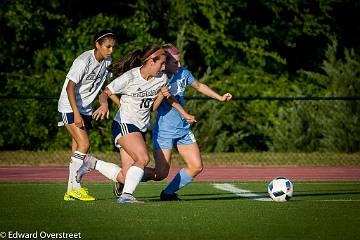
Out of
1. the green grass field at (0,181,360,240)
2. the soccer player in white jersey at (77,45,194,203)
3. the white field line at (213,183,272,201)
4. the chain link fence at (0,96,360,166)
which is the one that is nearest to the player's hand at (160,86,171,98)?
the soccer player in white jersey at (77,45,194,203)

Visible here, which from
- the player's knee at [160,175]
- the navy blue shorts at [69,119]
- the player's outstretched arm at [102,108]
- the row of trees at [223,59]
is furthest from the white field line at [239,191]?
the row of trees at [223,59]

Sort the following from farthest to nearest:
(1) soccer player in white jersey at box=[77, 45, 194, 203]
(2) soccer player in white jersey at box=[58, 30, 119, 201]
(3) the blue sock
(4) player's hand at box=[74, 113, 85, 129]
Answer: (3) the blue sock → (2) soccer player in white jersey at box=[58, 30, 119, 201] → (4) player's hand at box=[74, 113, 85, 129] → (1) soccer player in white jersey at box=[77, 45, 194, 203]

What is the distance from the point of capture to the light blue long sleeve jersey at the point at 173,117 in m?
12.3

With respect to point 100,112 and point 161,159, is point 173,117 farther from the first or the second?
point 100,112

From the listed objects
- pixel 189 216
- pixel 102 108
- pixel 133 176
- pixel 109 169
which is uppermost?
pixel 102 108

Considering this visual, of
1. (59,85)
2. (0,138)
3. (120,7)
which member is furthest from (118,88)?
(120,7)

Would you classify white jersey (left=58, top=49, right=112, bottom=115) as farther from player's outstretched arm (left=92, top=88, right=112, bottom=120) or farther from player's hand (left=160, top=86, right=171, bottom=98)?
player's hand (left=160, top=86, right=171, bottom=98)

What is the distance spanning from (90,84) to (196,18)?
17082 millimetres

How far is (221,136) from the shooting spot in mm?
24578

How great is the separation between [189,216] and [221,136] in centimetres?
1433

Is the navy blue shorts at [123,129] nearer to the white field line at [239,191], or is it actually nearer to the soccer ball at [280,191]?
the soccer ball at [280,191]

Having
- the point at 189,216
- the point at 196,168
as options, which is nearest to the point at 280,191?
the point at 196,168

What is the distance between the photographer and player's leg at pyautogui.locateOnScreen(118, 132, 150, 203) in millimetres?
11523

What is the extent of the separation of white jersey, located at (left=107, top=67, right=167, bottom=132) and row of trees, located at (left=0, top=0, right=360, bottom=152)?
36.8ft
